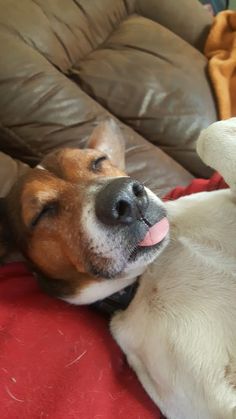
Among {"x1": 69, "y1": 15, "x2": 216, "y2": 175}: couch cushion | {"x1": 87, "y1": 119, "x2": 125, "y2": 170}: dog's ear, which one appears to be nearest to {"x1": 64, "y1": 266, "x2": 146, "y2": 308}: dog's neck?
{"x1": 87, "y1": 119, "x2": 125, "y2": 170}: dog's ear

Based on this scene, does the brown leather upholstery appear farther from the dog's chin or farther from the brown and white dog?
the dog's chin

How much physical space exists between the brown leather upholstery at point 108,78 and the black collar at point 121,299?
789 millimetres

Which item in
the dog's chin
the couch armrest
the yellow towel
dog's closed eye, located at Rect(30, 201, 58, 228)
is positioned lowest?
the yellow towel

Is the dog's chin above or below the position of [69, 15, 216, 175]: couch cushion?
above

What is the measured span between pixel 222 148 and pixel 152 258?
361 mm

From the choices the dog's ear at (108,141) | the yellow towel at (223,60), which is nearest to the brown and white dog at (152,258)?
the dog's ear at (108,141)

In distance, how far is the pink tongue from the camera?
1.16m

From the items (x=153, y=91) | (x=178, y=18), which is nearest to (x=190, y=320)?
(x=153, y=91)

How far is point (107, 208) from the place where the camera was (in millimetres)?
1101

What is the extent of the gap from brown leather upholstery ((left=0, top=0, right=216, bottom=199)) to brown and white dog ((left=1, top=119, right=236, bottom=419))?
598mm

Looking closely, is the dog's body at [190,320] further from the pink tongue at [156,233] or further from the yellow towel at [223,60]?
the yellow towel at [223,60]

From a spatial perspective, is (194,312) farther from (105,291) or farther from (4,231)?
(4,231)

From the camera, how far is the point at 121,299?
131 centimetres

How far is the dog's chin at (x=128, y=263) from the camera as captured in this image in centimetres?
115
